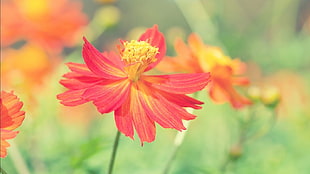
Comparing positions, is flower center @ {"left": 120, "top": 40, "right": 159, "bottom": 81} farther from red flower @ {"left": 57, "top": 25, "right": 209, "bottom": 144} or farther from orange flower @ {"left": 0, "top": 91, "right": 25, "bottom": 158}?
orange flower @ {"left": 0, "top": 91, "right": 25, "bottom": 158}

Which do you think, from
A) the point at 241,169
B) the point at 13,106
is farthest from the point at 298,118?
the point at 13,106

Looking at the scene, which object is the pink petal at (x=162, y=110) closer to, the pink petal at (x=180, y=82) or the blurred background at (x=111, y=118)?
the pink petal at (x=180, y=82)

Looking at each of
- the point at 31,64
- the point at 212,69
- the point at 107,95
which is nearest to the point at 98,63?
the point at 107,95

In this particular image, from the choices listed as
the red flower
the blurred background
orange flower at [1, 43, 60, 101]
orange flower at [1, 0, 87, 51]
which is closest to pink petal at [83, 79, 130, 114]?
the red flower

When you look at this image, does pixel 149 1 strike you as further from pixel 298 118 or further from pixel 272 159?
pixel 272 159

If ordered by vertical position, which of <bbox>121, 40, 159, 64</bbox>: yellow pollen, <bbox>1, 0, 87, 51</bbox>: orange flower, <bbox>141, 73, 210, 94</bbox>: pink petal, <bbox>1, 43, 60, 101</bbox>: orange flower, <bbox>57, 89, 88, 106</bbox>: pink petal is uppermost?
<bbox>1, 0, 87, 51</bbox>: orange flower

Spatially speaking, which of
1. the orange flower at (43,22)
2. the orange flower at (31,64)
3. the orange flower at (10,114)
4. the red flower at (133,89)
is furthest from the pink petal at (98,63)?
the orange flower at (43,22)
